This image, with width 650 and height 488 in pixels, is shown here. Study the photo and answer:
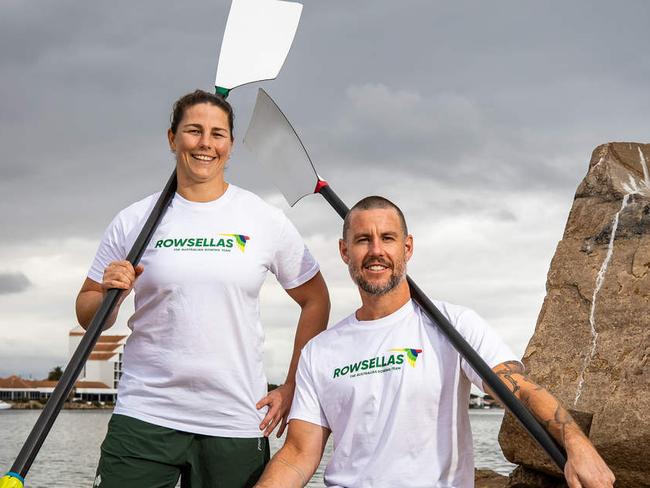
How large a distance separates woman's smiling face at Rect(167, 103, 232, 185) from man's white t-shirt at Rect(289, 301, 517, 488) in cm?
79

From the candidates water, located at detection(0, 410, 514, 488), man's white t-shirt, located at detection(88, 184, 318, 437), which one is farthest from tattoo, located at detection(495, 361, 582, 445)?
water, located at detection(0, 410, 514, 488)

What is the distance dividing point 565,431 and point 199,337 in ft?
4.28

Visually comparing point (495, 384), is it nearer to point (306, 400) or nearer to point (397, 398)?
point (397, 398)

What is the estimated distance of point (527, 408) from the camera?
3.25m

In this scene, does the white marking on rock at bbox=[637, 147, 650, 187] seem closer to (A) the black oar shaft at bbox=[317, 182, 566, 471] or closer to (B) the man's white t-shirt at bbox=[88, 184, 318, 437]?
(A) the black oar shaft at bbox=[317, 182, 566, 471]

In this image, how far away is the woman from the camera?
320 cm

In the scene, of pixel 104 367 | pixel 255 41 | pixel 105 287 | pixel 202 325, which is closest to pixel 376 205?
pixel 202 325

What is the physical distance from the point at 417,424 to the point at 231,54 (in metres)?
2.51

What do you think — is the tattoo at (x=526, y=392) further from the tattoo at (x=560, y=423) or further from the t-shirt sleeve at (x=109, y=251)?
the t-shirt sleeve at (x=109, y=251)

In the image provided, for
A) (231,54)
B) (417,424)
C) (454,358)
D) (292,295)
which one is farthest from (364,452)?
(231,54)

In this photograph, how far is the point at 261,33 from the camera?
4.96 meters

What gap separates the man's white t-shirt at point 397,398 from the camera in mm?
3082

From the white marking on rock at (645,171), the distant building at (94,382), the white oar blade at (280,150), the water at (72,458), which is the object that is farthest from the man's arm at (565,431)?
the distant building at (94,382)

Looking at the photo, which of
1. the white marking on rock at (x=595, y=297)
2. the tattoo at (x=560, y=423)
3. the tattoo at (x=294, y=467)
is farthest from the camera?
the white marking on rock at (x=595, y=297)
